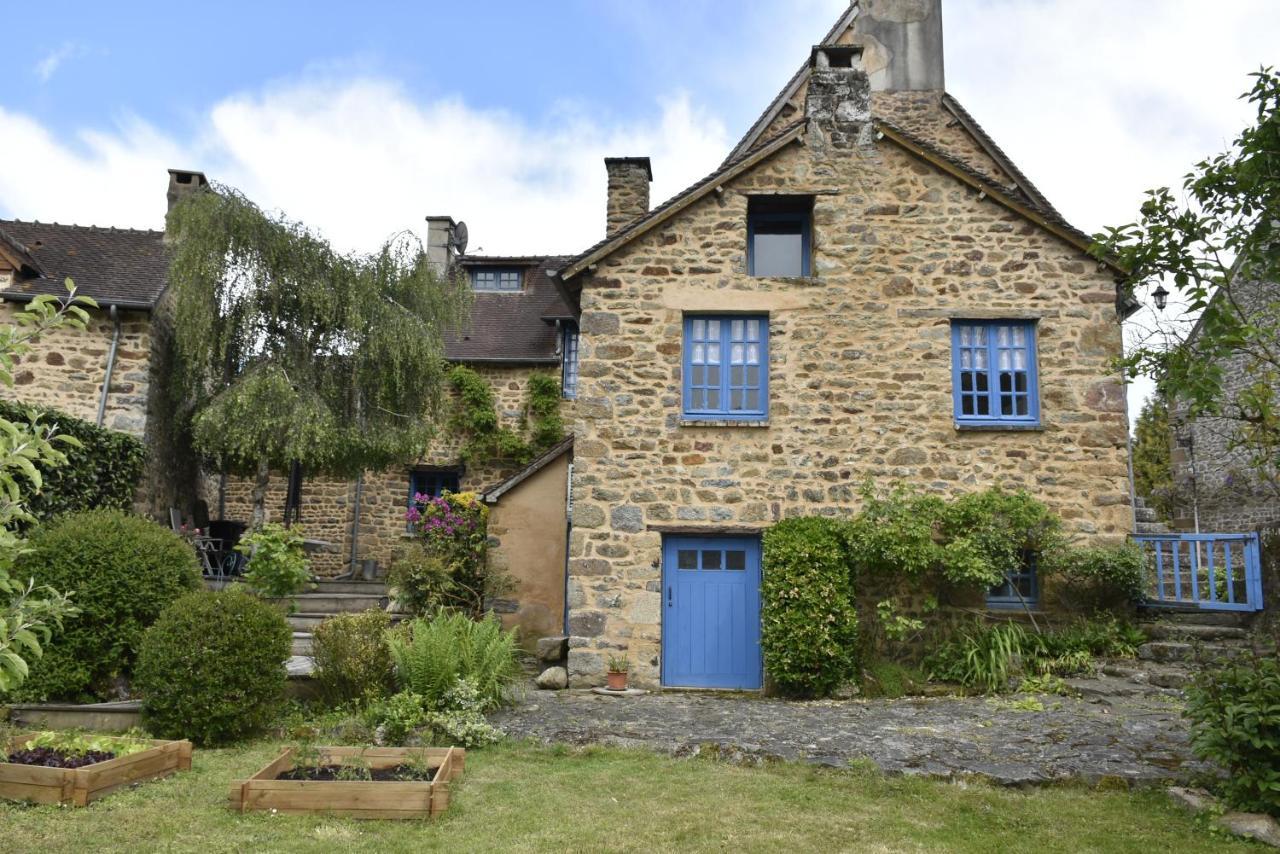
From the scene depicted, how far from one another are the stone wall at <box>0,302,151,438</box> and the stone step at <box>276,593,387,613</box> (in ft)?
12.6

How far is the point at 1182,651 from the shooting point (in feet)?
32.4

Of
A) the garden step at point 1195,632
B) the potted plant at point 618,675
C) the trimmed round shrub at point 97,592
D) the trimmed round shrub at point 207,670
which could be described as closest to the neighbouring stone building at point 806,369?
the potted plant at point 618,675

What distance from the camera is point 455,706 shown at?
8289 millimetres

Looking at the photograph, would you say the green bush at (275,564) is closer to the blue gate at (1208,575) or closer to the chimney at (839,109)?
the chimney at (839,109)

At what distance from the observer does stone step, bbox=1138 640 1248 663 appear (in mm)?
9672

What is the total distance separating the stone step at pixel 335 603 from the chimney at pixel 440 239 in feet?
30.5

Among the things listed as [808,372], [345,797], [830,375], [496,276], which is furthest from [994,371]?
[496,276]

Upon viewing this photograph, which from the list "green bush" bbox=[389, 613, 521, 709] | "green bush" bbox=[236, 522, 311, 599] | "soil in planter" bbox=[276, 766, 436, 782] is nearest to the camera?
"soil in planter" bbox=[276, 766, 436, 782]

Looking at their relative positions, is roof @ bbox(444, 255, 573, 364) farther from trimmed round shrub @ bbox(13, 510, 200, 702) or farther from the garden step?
the garden step

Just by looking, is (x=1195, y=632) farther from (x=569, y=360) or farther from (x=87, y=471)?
(x=87, y=471)

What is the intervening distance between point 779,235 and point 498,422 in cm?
815

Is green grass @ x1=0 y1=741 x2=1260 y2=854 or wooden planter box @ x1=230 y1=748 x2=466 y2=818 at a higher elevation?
wooden planter box @ x1=230 y1=748 x2=466 y2=818

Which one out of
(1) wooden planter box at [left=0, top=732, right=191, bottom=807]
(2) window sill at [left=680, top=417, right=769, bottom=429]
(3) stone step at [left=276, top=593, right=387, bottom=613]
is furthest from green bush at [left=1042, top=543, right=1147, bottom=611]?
(1) wooden planter box at [left=0, top=732, right=191, bottom=807]

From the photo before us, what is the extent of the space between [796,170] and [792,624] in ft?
17.9
